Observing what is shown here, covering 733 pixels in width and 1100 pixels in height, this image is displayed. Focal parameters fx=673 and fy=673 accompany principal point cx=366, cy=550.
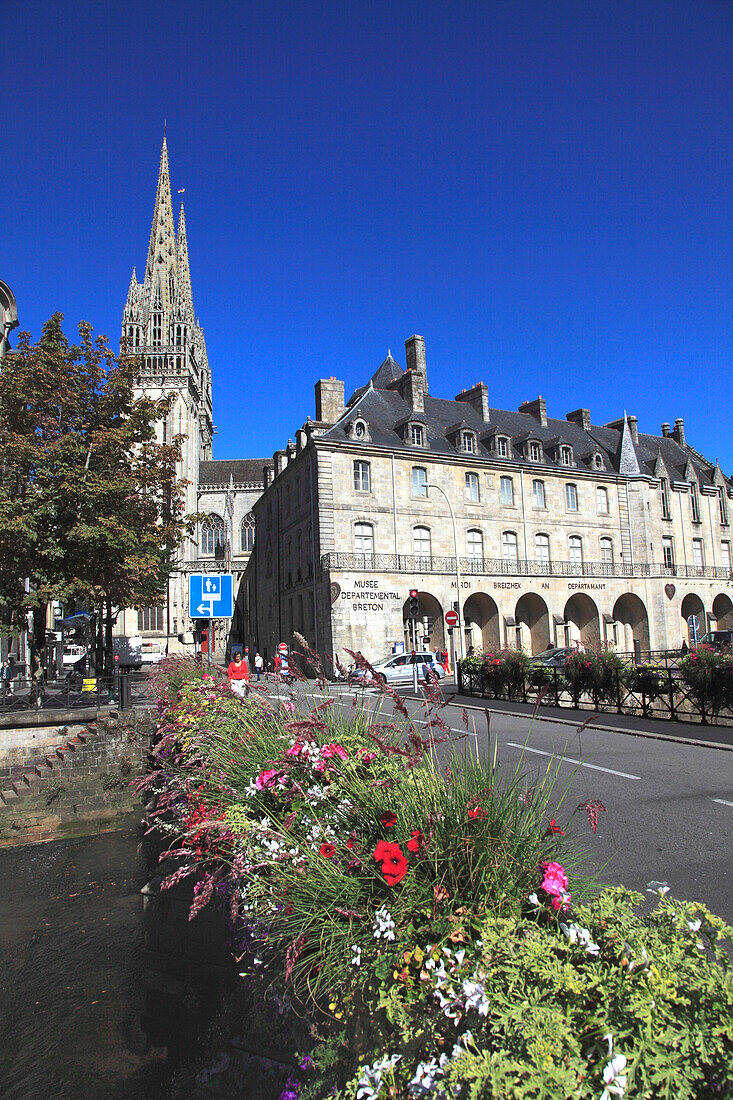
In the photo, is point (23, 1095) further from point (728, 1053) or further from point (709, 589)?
point (709, 589)

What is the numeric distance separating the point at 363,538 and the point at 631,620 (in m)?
19.4

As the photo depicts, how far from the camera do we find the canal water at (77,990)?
483cm

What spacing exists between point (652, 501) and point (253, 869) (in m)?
46.0

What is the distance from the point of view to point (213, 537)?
69.2 m

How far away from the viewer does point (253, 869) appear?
3.39 metres

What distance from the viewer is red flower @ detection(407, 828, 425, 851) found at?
2.68 meters

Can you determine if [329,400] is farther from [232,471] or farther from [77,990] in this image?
[232,471]

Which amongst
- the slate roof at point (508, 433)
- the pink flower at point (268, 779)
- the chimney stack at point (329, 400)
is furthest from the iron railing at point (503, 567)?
the pink flower at point (268, 779)

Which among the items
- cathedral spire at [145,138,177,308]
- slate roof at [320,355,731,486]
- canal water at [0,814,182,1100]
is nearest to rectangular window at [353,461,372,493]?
slate roof at [320,355,731,486]

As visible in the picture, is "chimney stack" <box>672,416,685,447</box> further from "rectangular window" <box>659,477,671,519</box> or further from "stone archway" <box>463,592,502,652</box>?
"stone archway" <box>463,592,502,652</box>

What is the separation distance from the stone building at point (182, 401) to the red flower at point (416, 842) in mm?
59284

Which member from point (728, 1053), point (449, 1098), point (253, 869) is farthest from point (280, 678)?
point (728, 1053)

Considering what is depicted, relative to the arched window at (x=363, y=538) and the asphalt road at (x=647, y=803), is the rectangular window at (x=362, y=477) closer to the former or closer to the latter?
the arched window at (x=363, y=538)

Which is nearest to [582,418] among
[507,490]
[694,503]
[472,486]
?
[694,503]
